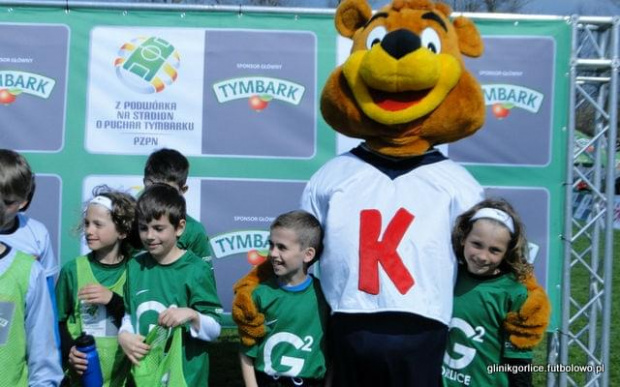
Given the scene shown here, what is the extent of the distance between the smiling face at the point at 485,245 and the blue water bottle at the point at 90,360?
161cm

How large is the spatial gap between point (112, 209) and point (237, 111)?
1.50m

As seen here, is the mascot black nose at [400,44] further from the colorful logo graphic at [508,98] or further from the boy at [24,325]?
the colorful logo graphic at [508,98]

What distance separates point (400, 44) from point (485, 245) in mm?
854

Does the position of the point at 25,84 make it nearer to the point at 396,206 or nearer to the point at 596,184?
the point at 396,206

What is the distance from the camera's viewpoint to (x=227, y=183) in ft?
15.9

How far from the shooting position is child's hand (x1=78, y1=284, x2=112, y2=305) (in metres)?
3.39

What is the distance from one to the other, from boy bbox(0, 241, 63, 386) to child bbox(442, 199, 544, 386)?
5.07 feet

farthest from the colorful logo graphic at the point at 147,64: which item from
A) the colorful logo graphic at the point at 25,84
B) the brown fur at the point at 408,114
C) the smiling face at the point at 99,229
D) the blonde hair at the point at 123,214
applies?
the brown fur at the point at 408,114

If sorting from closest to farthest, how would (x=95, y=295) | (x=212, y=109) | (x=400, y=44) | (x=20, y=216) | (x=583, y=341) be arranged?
1. (x=400, y=44)
2. (x=95, y=295)
3. (x=20, y=216)
4. (x=212, y=109)
5. (x=583, y=341)

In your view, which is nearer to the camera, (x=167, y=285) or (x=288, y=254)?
(x=288, y=254)

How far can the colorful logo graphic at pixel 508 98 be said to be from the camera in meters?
4.82

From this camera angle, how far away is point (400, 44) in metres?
2.92

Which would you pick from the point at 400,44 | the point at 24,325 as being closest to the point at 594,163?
the point at 400,44

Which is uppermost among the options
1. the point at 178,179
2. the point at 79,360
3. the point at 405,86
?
the point at 405,86
